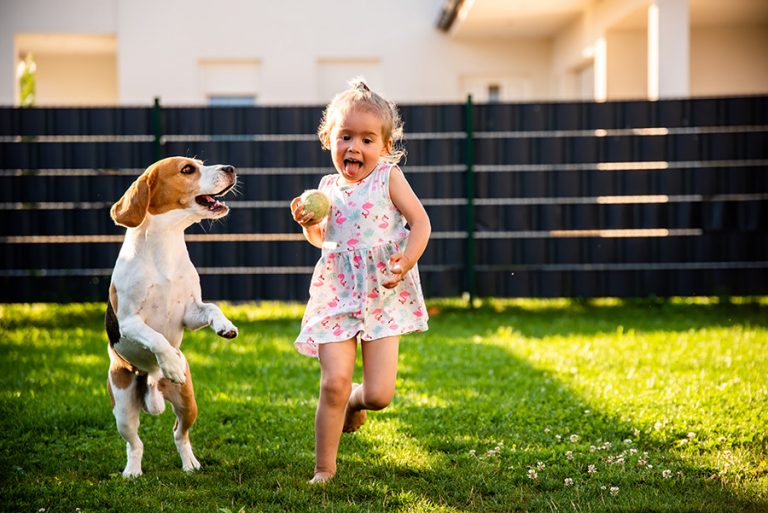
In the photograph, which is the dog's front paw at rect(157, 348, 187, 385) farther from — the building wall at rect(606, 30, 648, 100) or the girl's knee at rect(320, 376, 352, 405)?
the building wall at rect(606, 30, 648, 100)

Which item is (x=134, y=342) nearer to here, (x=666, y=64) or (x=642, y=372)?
(x=642, y=372)

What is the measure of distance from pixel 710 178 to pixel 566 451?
20.4 ft

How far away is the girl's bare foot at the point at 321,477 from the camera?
160 inches

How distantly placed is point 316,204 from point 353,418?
1.07 metres

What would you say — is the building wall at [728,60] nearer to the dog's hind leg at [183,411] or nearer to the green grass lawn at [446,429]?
the green grass lawn at [446,429]

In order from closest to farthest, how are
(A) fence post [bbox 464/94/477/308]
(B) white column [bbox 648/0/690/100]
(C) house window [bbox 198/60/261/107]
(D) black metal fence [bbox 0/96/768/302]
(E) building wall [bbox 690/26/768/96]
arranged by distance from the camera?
(D) black metal fence [bbox 0/96/768/302]
(A) fence post [bbox 464/94/477/308]
(B) white column [bbox 648/0/690/100]
(E) building wall [bbox 690/26/768/96]
(C) house window [bbox 198/60/261/107]

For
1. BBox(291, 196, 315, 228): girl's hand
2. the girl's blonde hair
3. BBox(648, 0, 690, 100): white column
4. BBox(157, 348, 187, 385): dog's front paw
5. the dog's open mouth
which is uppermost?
BBox(648, 0, 690, 100): white column

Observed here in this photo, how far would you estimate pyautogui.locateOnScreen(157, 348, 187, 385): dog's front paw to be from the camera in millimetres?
4004

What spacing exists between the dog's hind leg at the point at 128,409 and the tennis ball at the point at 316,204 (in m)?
1.09

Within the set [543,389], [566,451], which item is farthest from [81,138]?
[566,451]

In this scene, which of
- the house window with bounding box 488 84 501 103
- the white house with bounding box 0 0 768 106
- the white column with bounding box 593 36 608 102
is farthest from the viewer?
the house window with bounding box 488 84 501 103

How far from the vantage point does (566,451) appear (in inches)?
181

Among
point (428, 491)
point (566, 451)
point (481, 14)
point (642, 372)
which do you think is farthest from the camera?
point (481, 14)

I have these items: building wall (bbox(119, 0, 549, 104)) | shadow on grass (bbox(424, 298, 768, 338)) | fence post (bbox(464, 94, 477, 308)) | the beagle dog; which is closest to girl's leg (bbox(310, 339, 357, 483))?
the beagle dog
